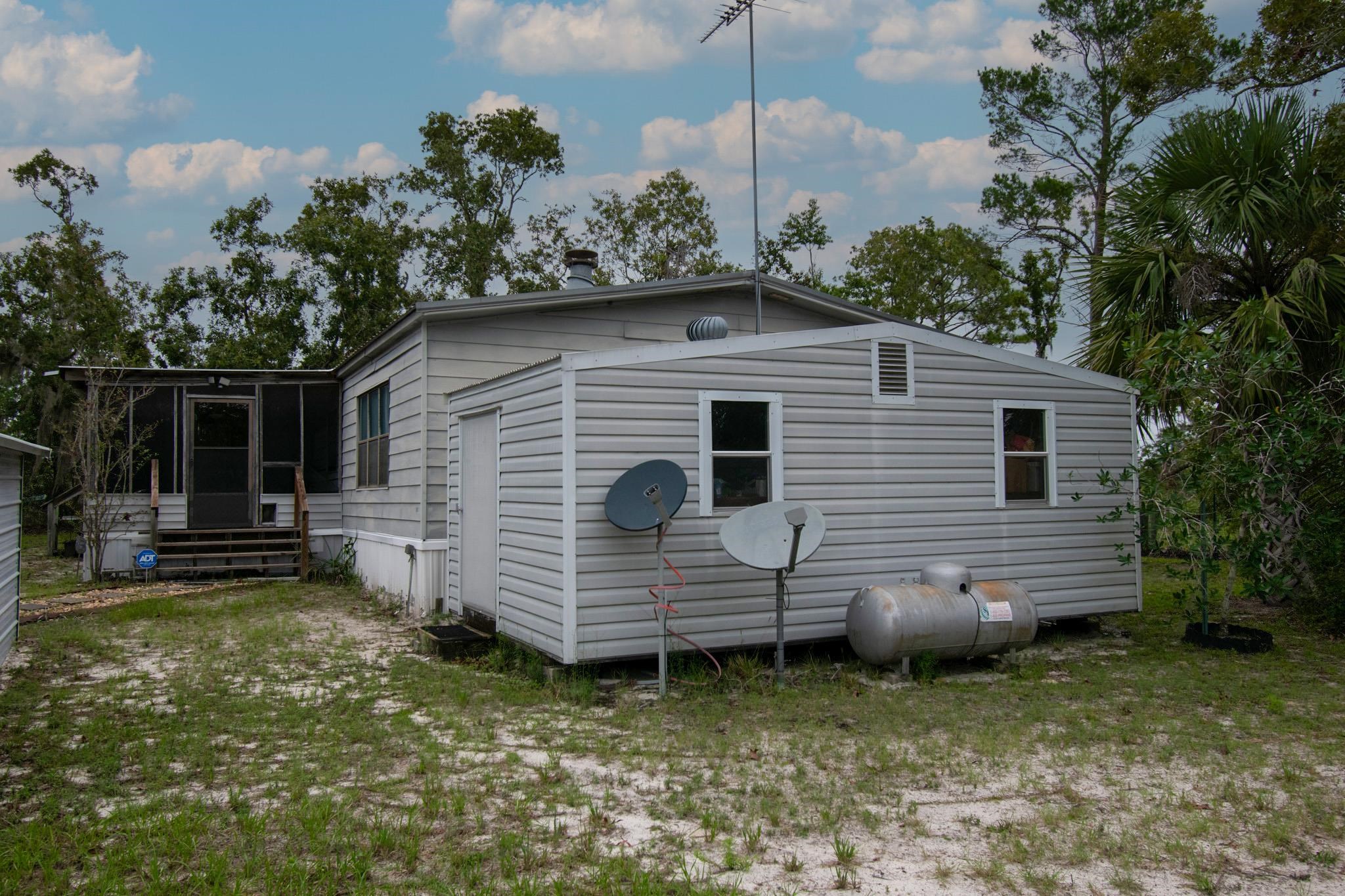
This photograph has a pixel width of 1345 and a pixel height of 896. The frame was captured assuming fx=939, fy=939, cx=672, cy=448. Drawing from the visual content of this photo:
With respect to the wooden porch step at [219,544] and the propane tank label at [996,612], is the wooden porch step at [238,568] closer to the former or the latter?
the wooden porch step at [219,544]

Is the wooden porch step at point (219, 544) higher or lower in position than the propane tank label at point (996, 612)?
higher

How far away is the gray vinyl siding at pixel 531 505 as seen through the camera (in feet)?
22.3

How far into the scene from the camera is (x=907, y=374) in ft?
26.3

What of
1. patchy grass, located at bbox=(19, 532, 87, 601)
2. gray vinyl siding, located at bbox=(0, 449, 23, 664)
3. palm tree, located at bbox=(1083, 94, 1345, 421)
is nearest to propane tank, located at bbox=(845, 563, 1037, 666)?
palm tree, located at bbox=(1083, 94, 1345, 421)

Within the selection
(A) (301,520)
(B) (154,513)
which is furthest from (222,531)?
(A) (301,520)

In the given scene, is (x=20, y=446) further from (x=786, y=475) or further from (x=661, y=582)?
(x=786, y=475)

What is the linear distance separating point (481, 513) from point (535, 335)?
269 cm

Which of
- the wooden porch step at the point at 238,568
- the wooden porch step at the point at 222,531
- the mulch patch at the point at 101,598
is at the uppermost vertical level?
the wooden porch step at the point at 222,531

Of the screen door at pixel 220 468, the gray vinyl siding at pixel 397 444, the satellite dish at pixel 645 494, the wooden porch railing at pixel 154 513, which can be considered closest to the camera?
the satellite dish at pixel 645 494

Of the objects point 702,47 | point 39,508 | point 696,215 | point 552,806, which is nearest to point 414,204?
point 696,215

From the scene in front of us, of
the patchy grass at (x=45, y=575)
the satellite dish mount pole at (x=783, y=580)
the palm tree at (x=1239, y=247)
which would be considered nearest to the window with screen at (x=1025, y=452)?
the palm tree at (x=1239, y=247)

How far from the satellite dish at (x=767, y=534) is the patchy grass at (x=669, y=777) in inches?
35.4

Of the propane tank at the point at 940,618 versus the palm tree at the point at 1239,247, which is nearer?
the propane tank at the point at 940,618

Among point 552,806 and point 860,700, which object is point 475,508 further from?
point 552,806
